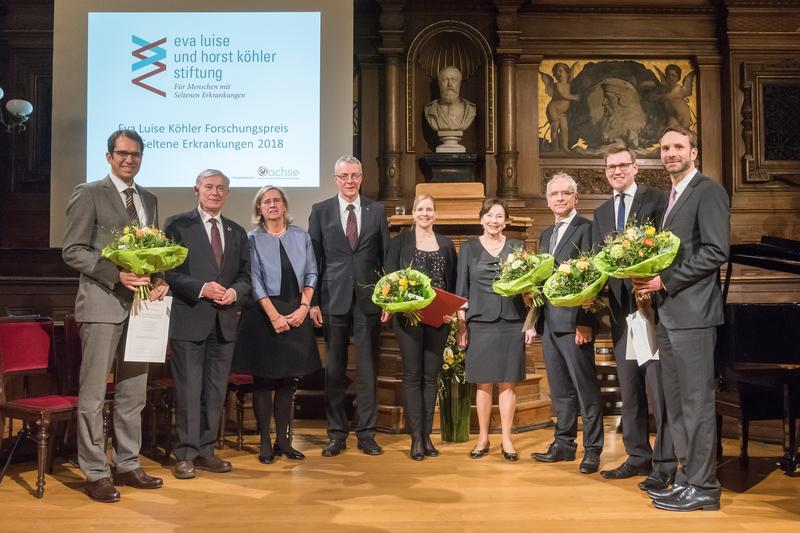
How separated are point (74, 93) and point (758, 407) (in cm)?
598

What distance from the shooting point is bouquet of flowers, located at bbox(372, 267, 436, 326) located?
4.11 metres

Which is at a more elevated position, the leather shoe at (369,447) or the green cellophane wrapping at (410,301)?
the green cellophane wrapping at (410,301)

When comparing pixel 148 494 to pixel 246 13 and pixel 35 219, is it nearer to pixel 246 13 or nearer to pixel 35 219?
pixel 246 13

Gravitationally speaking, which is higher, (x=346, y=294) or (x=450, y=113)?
(x=450, y=113)

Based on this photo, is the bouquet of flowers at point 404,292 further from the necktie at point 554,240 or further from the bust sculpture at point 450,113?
the bust sculpture at point 450,113

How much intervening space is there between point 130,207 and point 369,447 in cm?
198

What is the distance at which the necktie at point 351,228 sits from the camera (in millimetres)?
4547

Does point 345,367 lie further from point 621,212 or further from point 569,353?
point 621,212

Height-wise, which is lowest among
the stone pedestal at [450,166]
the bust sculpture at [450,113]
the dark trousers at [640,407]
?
the dark trousers at [640,407]

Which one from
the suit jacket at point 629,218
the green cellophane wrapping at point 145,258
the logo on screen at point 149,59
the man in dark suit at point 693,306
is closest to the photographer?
the man in dark suit at point 693,306

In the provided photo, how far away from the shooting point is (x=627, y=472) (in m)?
3.90

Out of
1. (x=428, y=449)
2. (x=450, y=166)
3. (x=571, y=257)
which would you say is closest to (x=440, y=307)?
(x=571, y=257)

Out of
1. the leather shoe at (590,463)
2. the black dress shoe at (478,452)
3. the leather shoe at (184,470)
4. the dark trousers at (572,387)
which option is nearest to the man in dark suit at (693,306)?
the leather shoe at (590,463)

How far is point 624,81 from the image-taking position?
8.27 meters
